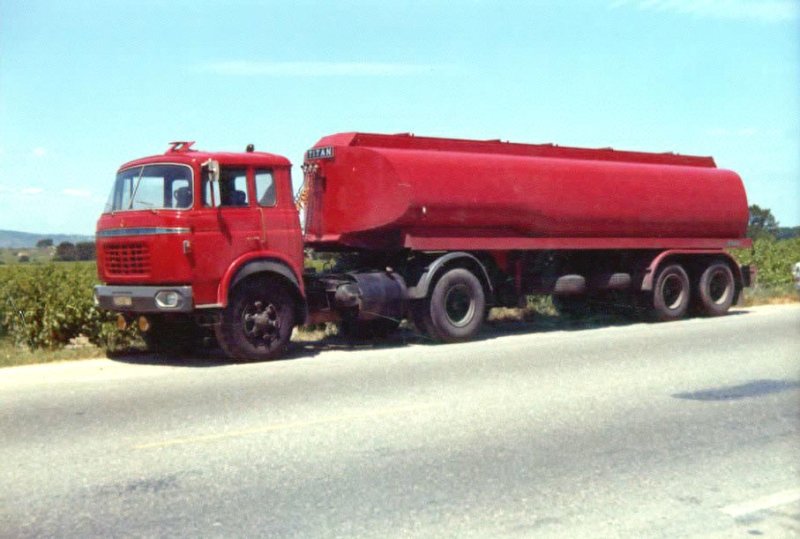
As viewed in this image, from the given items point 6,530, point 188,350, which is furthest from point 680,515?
point 188,350

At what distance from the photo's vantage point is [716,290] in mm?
19297

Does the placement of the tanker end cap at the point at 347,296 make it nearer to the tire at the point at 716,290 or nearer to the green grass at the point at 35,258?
the green grass at the point at 35,258

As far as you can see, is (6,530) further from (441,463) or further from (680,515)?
(680,515)

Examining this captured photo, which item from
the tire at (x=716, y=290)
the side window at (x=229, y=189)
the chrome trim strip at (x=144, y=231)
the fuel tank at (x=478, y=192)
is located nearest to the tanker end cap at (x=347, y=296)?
the fuel tank at (x=478, y=192)

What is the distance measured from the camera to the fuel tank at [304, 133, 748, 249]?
46.4 ft

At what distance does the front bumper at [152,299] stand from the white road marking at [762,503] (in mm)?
7593

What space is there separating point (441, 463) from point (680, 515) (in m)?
1.74

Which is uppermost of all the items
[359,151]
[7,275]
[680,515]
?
[359,151]

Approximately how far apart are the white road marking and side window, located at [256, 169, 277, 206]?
8.22 meters

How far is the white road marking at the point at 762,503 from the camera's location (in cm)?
575

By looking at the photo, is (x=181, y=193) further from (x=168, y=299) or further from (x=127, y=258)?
(x=168, y=299)

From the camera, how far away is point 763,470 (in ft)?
21.9

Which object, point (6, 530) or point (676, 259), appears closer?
point (6, 530)

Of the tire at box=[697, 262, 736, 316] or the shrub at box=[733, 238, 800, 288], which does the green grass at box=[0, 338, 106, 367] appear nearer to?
the tire at box=[697, 262, 736, 316]
